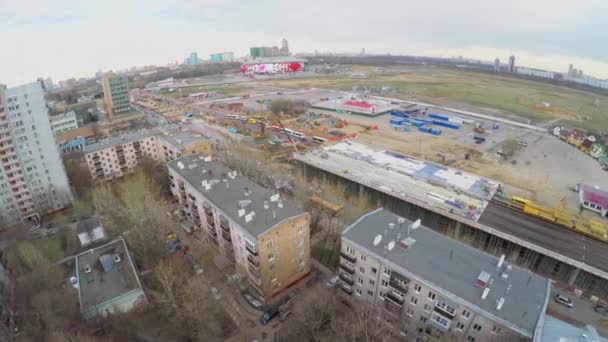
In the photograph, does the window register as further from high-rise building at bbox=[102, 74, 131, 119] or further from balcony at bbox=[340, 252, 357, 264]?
high-rise building at bbox=[102, 74, 131, 119]

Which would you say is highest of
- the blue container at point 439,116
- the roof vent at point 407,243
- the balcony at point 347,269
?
the blue container at point 439,116

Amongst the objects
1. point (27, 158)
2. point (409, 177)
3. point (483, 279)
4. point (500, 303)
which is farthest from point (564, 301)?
point (27, 158)

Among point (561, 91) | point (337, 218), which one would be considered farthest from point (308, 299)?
point (561, 91)

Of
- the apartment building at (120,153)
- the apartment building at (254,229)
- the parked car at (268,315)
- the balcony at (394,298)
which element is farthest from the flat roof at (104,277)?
the apartment building at (120,153)

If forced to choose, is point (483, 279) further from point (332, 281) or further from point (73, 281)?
point (73, 281)

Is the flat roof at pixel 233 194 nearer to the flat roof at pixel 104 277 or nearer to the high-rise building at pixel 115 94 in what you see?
the flat roof at pixel 104 277
